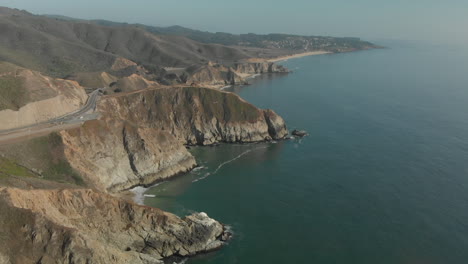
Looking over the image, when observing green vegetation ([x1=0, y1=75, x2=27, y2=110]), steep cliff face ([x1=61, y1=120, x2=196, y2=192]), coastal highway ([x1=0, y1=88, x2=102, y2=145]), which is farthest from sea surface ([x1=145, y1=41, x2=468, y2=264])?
green vegetation ([x1=0, y1=75, x2=27, y2=110])

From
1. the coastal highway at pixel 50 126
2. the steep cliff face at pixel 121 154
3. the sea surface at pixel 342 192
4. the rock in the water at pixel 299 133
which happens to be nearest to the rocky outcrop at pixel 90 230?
the sea surface at pixel 342 192

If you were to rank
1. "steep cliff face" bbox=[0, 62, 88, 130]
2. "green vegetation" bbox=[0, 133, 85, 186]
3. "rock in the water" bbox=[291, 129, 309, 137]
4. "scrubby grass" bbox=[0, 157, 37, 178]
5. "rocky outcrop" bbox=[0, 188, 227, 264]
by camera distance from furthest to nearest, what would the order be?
1. "rock in the water" bbox=[291, 129, 309, 137]
2. "steep cliff face" bbox=[0, 62, 88, 130]
3. "green vegetation" bbox=[0, 133, 85, 186]
4. "scrubby grass" bbox=[0, 157, 37, 178]
5. "rocky outcrop" bbox=[0, 188, 227, 264]

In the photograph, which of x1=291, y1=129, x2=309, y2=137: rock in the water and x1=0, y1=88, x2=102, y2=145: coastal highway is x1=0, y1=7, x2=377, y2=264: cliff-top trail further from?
x1=291, y1=129, x2=309, y2=137: rock in the water


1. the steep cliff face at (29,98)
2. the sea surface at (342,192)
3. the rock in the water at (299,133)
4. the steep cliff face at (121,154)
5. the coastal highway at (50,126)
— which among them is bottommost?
the sea surface at (342,192)

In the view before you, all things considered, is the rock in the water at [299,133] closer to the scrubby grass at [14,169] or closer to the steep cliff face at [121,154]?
the steep cliff face at [121,154]

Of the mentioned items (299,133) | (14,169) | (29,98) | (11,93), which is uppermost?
(11,93)

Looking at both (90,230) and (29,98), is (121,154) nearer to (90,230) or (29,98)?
(29,98)

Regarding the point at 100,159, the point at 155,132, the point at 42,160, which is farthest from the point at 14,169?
the point at 155,132
